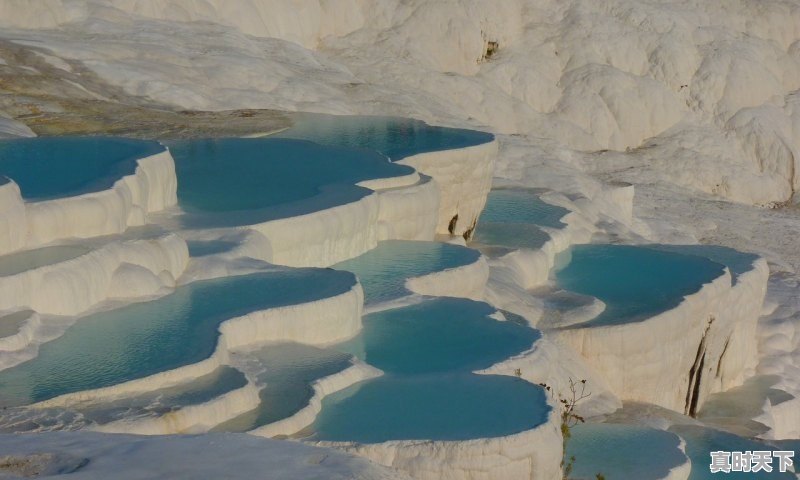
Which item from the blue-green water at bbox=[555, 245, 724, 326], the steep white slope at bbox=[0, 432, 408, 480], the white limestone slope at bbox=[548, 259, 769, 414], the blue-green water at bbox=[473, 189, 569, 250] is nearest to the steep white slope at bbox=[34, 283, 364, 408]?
the steep white slope at bbox=[0, 432, 408, 480]

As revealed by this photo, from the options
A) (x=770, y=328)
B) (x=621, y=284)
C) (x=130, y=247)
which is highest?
(x=130, y=247)

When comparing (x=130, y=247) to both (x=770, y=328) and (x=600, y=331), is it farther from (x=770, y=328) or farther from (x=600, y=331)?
(x=770, y=328)

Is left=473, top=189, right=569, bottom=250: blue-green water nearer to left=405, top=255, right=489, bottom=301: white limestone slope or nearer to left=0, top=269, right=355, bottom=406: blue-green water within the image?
left=405, top=255, right=489, bottom=301: white limestone slope

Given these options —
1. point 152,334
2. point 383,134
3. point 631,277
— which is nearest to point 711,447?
point 631,277

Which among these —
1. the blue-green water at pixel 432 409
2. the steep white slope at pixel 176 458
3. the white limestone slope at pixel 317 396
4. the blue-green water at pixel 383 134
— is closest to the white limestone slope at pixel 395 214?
the blue-green water at pixel 383 134

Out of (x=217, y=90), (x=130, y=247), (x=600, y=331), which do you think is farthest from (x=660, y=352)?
(x=217, y=90)

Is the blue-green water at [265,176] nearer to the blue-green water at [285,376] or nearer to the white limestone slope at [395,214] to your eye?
the white limestone slope at [395,214]
